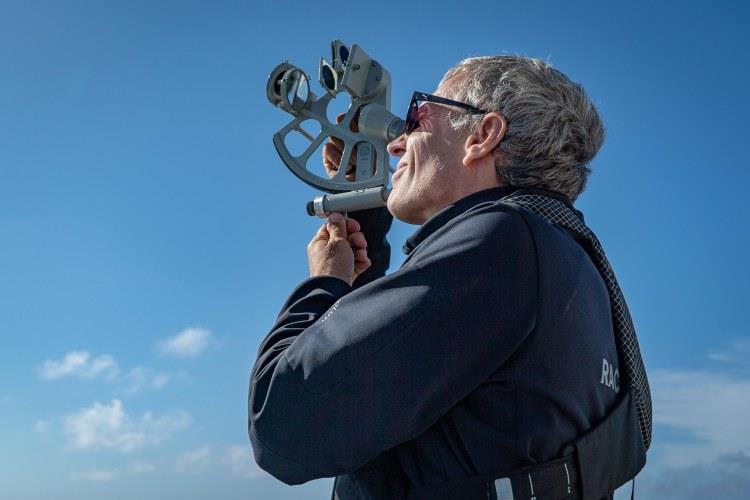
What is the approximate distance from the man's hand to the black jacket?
56cm

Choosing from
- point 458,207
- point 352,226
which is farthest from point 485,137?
point 352,226

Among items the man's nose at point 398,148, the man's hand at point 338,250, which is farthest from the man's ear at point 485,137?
the man's hand at point 338,250

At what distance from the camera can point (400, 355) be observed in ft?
7.36

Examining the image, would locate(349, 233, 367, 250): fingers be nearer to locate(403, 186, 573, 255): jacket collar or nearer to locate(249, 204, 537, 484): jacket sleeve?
locate(403, 186, 573, 255): jacket collar

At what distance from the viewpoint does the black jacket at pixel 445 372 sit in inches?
88.3

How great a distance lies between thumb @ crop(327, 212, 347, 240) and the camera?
322 centimetres

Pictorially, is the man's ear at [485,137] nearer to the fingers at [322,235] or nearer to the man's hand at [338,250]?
the man's hand at [338,250]

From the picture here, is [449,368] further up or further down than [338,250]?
further down

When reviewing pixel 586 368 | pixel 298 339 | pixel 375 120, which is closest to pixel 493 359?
pixel 586 368

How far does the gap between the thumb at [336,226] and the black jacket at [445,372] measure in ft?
2.68

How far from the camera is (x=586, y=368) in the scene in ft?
7.82

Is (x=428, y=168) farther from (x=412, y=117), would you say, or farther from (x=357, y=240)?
(x=357, y=240)

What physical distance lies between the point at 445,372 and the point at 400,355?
0.40ft

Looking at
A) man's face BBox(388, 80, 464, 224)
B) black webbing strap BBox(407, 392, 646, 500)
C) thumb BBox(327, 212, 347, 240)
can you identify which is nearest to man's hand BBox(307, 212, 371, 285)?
thumb BBox(327, 212, 347, 240)
